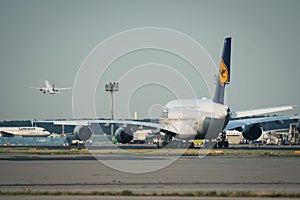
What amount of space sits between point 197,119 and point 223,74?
613 cm

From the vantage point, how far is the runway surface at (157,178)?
1033 inches

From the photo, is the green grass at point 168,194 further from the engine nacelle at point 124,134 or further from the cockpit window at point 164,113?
the cockpit window at point 164,113

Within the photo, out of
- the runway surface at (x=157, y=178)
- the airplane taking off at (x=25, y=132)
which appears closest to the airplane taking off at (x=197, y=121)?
the runway surface at (x=157, y=178)

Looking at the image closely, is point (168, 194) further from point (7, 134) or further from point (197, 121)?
point (7, 134)

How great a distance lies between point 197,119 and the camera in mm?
73375

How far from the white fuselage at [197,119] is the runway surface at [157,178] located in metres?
30.5

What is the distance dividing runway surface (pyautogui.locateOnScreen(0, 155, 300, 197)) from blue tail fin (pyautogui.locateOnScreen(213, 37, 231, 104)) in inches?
1298

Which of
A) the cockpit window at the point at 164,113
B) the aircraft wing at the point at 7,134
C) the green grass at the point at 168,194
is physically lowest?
the green grass at the point at 168,194

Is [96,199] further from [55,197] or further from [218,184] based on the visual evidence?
[218,184]

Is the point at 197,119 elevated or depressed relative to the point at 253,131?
elevated

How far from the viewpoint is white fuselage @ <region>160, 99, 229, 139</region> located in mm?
70812

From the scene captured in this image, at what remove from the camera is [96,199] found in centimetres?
2197

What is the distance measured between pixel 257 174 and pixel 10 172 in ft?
43.2

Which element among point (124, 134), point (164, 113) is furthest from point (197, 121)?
point (124, 134)
